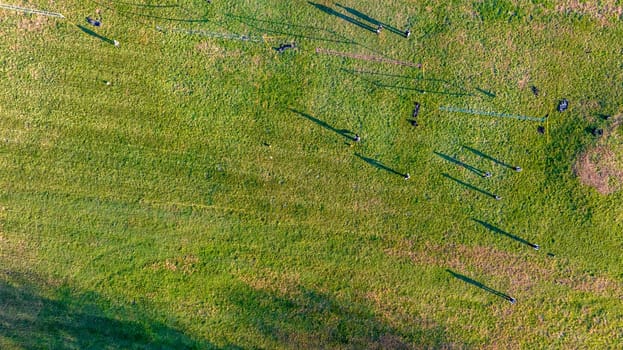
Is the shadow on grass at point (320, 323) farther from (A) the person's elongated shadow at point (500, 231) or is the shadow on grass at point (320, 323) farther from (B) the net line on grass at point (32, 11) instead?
(B) the net line on grass at point (32, 11)

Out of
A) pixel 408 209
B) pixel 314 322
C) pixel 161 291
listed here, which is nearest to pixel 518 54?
pixel 408 209

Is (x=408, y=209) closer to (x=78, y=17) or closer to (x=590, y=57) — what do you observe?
(x=590, y=57)

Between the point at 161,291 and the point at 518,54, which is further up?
the point at 518,54

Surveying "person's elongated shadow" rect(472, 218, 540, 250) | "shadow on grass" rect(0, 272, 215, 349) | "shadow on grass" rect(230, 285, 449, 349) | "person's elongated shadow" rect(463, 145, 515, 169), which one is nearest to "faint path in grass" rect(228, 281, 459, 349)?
"shadow on grass" rect(230, 285, 449, 349)

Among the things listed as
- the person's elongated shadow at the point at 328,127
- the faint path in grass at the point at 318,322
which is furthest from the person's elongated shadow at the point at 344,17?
the faint path in grass at the point at 318,322

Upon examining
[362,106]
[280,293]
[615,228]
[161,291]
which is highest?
[362,106]

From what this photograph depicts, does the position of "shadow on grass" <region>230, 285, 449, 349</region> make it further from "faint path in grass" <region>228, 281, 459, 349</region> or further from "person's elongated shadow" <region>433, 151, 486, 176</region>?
"person's elongated shadow" <region>433, 151, 486, 176</region>
